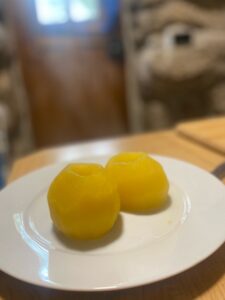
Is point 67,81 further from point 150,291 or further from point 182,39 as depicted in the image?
point 150,291

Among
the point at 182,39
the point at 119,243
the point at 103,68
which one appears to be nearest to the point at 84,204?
the point at 119,243

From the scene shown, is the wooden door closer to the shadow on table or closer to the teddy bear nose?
the teddy bear nose

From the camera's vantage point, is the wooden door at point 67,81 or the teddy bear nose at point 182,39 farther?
the wooden door at point 67,81

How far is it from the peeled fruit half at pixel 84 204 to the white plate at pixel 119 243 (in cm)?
1

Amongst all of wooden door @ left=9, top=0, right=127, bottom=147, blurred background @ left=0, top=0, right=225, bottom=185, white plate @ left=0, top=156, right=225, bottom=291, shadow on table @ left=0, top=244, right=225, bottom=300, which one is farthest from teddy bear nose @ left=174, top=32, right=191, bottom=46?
shadow on table @ left=0, top=244, right=225, bottom=300

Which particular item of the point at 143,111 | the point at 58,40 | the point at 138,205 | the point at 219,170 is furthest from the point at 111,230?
the point at 58,40

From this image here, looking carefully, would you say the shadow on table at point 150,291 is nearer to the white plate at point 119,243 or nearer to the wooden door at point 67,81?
the white plate at point 119,243

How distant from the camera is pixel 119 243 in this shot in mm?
315

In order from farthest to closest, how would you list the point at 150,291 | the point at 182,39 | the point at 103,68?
the point at 103,68 → the point at 182,39 → the point at 150,291

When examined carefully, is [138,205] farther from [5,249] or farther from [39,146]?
[39,146]

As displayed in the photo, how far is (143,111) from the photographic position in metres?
1.52

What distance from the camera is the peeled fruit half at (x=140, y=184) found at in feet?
1.17

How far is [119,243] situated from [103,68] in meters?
1.47

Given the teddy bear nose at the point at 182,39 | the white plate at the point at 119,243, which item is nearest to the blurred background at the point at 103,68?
the teddy bear nose at the point at 182,39
